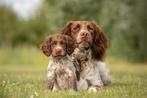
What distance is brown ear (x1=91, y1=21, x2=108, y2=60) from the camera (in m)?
13.4

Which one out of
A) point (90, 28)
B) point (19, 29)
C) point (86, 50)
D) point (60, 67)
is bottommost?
point (19, 29)

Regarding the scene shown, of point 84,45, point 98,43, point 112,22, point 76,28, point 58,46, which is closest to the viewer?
point 58,46

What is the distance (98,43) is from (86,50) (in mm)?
588

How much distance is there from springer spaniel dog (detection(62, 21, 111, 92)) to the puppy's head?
1.10 feet

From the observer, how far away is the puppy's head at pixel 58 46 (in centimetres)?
1218

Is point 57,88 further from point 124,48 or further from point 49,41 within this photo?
point 124,48

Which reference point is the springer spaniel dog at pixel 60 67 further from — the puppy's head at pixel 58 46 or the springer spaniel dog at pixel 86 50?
the springer spaniel dog at pixel 86 50

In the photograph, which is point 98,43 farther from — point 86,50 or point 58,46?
point 58,46

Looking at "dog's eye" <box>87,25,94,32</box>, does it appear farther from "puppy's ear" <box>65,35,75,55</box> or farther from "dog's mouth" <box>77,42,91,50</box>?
"puppy's ear" <box>65,35,75,55</box>

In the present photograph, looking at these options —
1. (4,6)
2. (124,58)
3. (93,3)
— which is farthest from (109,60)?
(4,6)

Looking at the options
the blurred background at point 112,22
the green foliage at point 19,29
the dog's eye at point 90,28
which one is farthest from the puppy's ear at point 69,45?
the green foliage at point 19,29

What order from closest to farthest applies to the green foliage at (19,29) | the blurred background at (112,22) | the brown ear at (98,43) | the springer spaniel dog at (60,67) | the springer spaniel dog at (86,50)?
the springer spaniel dog at (60,67)
the springer spaniel dog at (86,50)
the brown ear at (98,43)
the blurred background at (112,22)
the green foliage at (19,29)

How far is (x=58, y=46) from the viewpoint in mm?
12211

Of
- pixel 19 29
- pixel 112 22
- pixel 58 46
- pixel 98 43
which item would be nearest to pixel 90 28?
pixel 98 43
